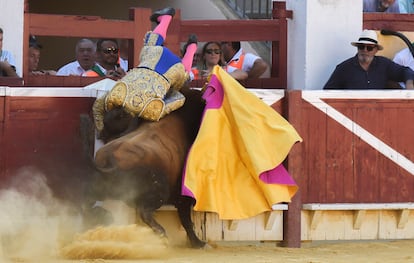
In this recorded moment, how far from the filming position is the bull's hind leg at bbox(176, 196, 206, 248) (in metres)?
9.16

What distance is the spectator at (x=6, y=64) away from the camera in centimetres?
979

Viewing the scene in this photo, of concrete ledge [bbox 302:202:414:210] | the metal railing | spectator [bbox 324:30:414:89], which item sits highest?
the metal railing

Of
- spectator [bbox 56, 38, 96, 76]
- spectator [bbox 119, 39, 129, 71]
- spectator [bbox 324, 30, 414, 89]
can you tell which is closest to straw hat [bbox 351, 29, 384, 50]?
spectator [bbox 324, 30, 414, 89]

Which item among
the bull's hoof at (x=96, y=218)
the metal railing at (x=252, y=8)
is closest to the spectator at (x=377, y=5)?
the metal railing at (x=252, y=8)

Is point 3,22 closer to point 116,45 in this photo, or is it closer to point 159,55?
point 116,45

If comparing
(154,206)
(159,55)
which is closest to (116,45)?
(159,55)

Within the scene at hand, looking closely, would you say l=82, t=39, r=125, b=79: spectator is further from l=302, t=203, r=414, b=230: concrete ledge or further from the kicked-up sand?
l=302, t=203, r=414, b=230: concrete ledge

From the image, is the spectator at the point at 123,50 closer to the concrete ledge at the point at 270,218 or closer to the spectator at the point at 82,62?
Answer: the spectator at the point at 82,62

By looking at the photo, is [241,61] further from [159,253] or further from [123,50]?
[159,253]

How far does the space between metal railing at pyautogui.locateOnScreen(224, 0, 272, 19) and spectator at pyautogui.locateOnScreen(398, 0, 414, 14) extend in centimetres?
302

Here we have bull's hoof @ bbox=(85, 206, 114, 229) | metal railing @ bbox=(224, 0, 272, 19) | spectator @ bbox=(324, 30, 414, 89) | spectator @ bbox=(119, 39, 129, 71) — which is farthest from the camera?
metal railing @ bbox=(224, 0, 272, 19)

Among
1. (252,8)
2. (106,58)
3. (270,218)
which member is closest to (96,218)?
(270,218)

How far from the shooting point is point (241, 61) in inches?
426

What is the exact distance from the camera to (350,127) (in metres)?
9.70
